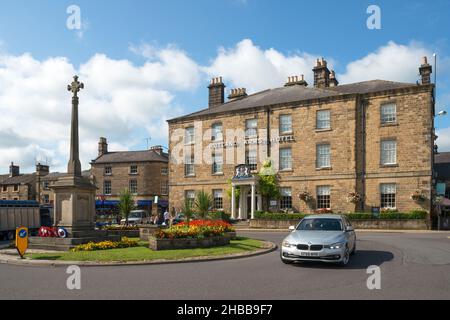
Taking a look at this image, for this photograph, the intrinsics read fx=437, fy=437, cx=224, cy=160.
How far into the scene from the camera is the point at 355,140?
3456cm

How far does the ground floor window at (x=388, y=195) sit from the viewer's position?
33281mm

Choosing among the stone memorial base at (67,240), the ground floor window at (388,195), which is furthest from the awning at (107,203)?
the stone memorial base at (67,240)

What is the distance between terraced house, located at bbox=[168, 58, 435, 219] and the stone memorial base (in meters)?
20.2

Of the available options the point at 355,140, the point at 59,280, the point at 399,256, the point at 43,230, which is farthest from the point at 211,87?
the point at 59,280

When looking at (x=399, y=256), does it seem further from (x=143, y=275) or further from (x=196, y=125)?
(x=196, y=125)

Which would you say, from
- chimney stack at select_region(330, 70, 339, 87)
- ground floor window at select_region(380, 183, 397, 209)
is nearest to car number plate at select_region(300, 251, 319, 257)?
ground floor window at select_region(380, 183, 397, 209)

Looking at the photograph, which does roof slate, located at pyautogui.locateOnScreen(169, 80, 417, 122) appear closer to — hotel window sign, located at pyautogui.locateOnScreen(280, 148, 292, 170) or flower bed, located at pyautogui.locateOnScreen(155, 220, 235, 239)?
hotel window sign, located at pyautogui.locateOnScreen(280, 148, 292, 170)

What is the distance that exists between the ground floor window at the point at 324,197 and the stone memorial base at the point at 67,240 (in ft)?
70.3

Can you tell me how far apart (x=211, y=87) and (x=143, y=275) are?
119 ft

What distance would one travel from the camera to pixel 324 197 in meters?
35.6

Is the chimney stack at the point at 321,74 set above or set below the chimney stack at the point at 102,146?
above

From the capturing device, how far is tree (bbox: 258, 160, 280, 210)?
37.4 m

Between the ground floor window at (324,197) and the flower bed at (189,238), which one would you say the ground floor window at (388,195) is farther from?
the flower bed at (189,238)
